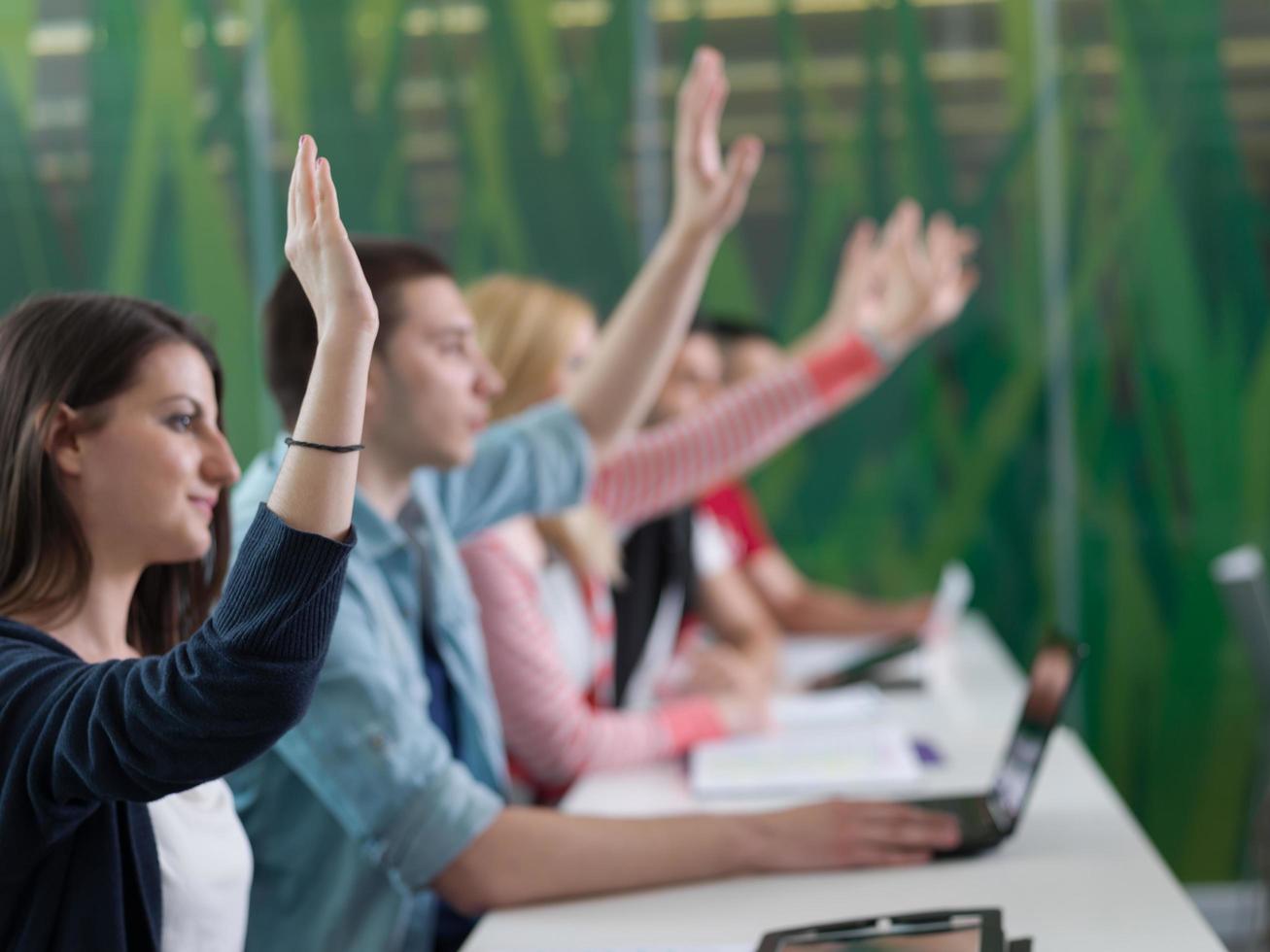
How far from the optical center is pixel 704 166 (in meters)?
1.85

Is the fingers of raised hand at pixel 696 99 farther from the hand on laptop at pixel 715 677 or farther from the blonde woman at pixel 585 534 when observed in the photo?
the hand on laptop at pixel 715 677

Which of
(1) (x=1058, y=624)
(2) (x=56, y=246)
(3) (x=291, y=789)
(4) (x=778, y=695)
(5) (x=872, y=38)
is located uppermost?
(5) (x=872, y=38)

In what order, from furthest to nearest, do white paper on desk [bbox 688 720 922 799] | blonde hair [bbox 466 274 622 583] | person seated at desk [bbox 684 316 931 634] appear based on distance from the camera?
person seated at desk [bbox 684 316 931 634], blonde hair [bbox 466 274 622 583], white paper on desk [bbox 688 720 922 799]

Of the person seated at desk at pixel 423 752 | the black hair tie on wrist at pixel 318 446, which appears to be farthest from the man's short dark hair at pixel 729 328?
the black hair tie on wrist at pixel 318 446

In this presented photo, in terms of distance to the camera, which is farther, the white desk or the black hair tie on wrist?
the white desk

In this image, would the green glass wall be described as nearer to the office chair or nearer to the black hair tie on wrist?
the office chair

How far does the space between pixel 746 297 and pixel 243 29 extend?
4.68ft

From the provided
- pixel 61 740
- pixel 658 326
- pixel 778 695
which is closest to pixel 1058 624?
pixel 778 695

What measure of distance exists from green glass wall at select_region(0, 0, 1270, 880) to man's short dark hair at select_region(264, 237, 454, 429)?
2.19 m

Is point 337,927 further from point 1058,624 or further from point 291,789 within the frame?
point 1058,624

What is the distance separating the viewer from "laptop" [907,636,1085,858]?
165 centimetres

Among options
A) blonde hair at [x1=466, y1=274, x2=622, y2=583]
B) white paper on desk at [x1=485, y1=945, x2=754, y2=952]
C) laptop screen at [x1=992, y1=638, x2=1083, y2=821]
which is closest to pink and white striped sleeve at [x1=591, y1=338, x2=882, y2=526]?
blonde hair at [x1=466, y1=274, x2=622, y2=583]

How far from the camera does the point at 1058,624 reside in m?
3.98

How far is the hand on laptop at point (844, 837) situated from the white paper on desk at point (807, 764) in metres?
0.34
